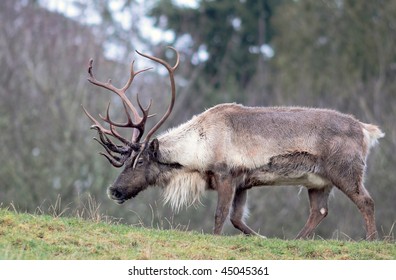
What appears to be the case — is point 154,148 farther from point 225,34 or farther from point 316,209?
point 225,34

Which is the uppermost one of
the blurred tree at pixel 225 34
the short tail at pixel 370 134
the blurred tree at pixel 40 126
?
the blurred tree at pixel 225 34

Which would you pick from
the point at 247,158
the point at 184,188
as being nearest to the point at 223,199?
the point at 247,158

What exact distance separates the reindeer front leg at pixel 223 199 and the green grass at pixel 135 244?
3.25ft

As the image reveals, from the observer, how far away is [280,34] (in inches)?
1492

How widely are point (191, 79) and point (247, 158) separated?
1959 centimetres

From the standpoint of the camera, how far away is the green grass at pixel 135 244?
1062cm

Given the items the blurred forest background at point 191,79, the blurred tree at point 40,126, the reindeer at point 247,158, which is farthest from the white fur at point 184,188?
the blurred tree at point 40,126

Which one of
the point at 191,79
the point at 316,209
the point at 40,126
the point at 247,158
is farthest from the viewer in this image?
the point at 191,79

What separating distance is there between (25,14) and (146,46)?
3.95 meters

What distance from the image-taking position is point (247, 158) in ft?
44.0

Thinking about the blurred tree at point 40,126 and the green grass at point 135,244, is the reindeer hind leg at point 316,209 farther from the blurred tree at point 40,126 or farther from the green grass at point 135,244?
the blurred tree at point 40,126

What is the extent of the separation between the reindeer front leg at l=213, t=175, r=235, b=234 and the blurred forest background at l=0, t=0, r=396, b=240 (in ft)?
30.2
